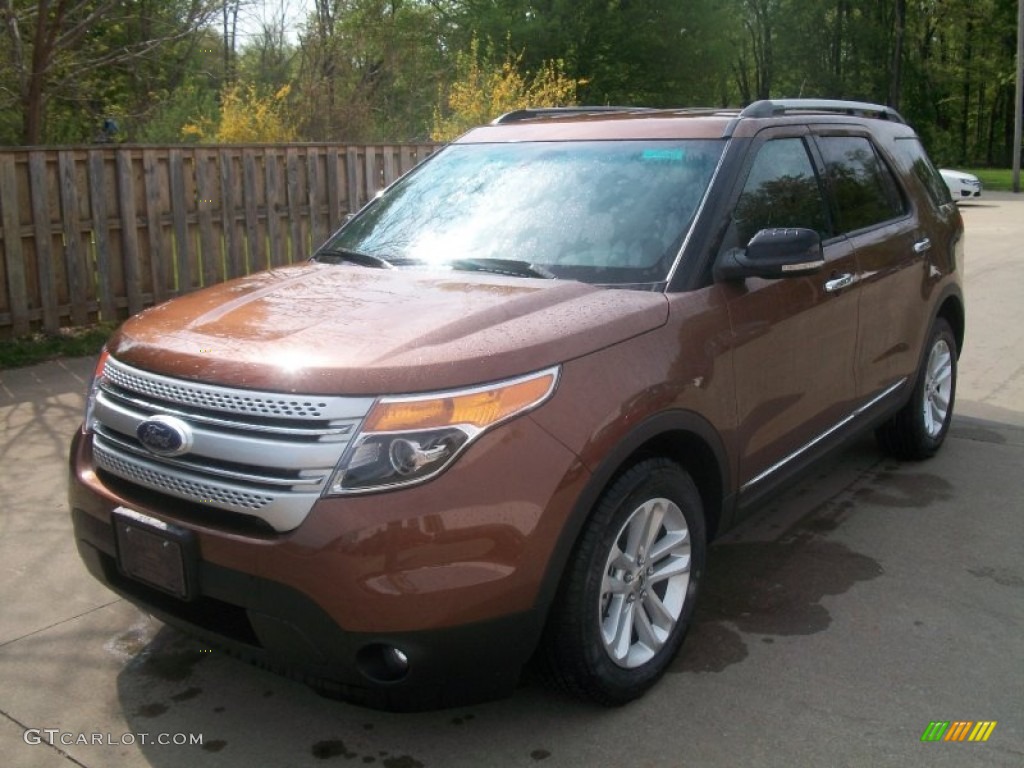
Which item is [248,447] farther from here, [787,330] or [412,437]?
[787,330]

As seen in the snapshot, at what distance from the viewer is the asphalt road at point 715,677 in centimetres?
300

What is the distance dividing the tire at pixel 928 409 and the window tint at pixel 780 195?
5.06 ft

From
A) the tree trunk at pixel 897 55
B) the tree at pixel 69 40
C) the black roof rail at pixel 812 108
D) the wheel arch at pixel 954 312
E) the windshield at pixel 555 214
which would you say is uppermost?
the tree trunk at pixel 897 55

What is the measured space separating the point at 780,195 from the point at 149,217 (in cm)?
632

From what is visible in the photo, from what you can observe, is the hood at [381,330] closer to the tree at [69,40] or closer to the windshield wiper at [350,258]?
the windshield wiper at [350,258]

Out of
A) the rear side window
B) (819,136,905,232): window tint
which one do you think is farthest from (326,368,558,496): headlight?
the rear side window

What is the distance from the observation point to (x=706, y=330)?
135 inches

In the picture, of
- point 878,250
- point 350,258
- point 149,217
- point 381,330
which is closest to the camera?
point 381,330

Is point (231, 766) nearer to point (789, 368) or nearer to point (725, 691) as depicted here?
point (725, 691)

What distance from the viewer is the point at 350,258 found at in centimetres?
403

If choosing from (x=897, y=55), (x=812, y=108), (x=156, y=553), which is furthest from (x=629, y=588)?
(x=897, y=55)

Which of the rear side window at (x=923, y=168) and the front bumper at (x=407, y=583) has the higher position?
the rear side window at (x=923, y=168)

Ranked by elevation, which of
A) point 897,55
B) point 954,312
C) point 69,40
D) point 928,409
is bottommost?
point 928,409

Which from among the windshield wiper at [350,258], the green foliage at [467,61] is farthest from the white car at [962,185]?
the windshield wiper at [350,258]
